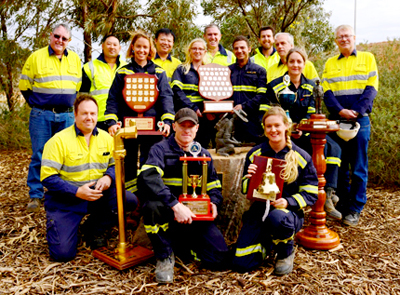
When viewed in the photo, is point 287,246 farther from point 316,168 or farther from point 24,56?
point 24,56

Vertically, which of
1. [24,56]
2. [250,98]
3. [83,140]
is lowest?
[83,140]

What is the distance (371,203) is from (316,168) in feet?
6.08

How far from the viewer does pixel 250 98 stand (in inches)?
186

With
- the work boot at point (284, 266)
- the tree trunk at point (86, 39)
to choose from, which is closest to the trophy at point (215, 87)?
the work boot at point (284, 266)

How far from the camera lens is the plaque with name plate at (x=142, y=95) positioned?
4.14 m

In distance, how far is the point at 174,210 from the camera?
10.3 feet

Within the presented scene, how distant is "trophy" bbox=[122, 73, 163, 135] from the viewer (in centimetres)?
413

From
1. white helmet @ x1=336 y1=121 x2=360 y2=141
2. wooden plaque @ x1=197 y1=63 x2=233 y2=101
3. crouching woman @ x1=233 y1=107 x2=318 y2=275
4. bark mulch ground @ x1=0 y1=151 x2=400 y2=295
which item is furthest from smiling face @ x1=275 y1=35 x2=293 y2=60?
bark mulch ground @ x1=0 y1=151 x2=400 y2=295

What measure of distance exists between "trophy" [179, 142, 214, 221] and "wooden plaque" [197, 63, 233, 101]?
1.22 metres

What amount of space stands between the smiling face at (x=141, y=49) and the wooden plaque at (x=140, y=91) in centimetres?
20

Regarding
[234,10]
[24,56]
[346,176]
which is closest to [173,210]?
[346,176]

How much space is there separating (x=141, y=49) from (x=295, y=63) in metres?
1.68

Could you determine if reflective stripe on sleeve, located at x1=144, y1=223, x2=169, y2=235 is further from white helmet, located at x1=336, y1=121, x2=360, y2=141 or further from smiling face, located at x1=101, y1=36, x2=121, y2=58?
smiling face, located at x1=101, y1=36, x2=121, y2=58

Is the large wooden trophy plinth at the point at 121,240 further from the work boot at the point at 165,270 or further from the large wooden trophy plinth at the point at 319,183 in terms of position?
the large wooden trophy plinth at the point at 319,183
